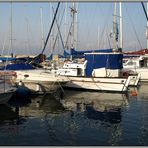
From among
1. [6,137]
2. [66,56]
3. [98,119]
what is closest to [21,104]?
[98,119]

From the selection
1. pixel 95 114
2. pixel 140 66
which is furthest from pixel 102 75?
pixel 140 66

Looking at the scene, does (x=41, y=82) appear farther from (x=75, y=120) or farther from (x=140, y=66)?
(x=140, y=66)

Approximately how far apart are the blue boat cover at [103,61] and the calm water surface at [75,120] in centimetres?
400

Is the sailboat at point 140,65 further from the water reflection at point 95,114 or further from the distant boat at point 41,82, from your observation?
the distant boat at point 41,82

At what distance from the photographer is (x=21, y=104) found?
71.1 ft

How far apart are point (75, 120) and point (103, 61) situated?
12.8m

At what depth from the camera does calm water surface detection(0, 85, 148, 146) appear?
13.3m

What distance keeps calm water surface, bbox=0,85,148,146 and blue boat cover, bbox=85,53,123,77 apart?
4.00 meters

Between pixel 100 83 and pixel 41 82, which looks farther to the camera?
pixel 100 83

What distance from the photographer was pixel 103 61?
1137 inches

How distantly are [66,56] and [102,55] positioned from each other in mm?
10911

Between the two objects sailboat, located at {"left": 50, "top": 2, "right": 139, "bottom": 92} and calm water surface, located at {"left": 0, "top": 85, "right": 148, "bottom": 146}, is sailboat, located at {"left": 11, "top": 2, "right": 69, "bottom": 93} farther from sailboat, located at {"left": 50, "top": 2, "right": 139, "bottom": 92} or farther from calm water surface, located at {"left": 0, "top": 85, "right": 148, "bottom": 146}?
sailboat, located at {"left": 50, "top": 2, "right": 139, "bottom": 92}

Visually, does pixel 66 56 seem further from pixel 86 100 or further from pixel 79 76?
pixel 86 100

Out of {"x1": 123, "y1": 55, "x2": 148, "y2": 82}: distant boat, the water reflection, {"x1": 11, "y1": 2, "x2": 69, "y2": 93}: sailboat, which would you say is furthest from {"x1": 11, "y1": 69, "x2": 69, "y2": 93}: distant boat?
{"x1": 123, "y1": 55, "x2": 148, "y2": 82}: distant boat
